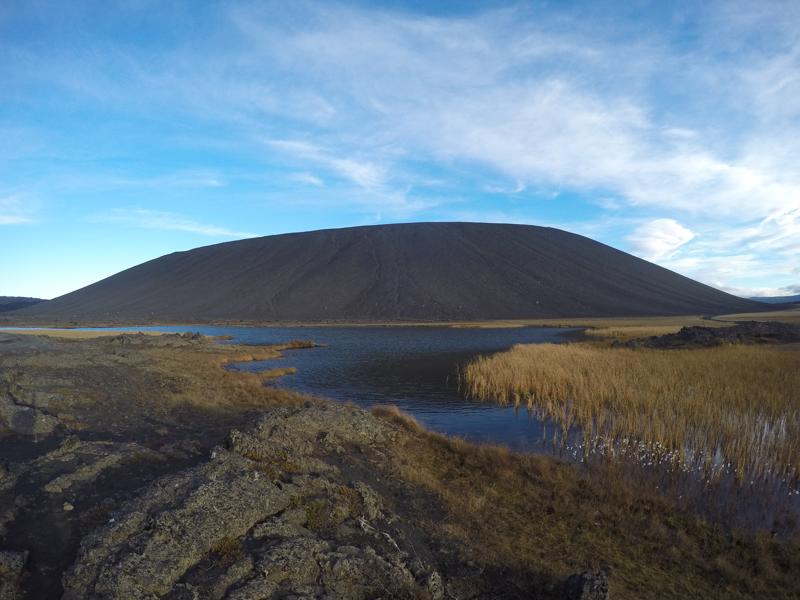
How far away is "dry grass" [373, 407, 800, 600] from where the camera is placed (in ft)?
25.0

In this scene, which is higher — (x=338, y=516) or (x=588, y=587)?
(x=338, y=516)

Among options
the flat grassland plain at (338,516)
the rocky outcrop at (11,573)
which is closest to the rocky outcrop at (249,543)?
the flat grassland plain at (338,516)

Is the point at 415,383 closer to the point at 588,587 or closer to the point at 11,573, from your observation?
the point at 588,587

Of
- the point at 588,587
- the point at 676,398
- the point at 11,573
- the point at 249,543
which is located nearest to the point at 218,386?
the point at 11,573

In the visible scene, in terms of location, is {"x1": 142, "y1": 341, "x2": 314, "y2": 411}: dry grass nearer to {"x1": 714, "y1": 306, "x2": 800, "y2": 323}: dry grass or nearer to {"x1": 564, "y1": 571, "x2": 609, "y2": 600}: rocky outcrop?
{"x1": 564, "y1": 571, "x2": 609, "y2": 600}: rocky outcrop

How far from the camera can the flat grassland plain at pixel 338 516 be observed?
6398 mm

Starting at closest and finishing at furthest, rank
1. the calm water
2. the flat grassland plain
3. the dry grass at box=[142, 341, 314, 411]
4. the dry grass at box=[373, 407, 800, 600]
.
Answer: the flat grassland plain < the dry grass at box=[373, 407, 800, 600] < the calm water < the dry grass at box=[142, 341, 314, 411]

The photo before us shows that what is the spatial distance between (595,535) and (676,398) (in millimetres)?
11795

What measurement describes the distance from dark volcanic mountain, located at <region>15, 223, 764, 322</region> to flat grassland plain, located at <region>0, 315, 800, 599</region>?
342 feet

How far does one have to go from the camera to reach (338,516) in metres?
8.16

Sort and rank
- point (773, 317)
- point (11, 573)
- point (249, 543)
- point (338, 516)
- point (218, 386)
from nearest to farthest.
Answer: point (11, 573) → point (249, 543) → point (338, 516) → point (218, 386) → point (773, 317)

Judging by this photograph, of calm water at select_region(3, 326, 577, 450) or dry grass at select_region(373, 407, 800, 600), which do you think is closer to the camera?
dry grass at select_region(373, 407, 800, 600)

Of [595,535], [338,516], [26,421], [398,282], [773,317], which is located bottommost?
[595,535]

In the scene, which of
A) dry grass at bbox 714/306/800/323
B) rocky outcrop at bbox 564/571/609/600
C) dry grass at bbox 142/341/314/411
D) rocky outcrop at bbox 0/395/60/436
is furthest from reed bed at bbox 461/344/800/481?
dry grass at bbox 714/306/800/323
